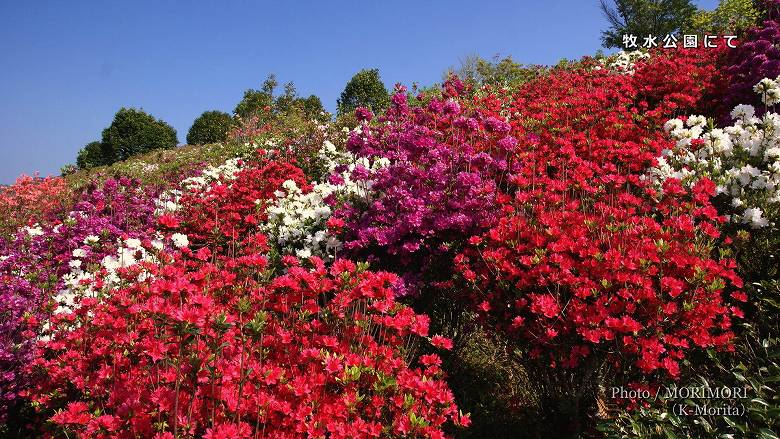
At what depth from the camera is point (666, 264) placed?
314cm

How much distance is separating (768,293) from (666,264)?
1.09 meters

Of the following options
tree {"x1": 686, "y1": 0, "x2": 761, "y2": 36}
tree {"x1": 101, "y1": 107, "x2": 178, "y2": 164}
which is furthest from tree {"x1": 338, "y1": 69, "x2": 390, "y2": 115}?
tree {"x1": 686, "y1": 0, "x2": 761, "y2": 36}

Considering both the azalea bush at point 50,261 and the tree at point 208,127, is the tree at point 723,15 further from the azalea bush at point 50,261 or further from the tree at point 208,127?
the tree at point 208,127

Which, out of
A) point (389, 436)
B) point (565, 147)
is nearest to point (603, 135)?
point (565, 147)

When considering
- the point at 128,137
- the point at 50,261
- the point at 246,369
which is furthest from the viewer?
the point at 128,137

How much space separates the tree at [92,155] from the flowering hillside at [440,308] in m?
36.3

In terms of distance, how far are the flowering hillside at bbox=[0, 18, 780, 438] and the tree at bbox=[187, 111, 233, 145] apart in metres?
28.7

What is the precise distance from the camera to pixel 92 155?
3728 cm

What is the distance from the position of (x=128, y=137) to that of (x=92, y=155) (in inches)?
128

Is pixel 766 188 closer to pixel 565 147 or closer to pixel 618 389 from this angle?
pixel 565 147

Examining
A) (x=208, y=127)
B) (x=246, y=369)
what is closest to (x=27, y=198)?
(x=246, y=369)

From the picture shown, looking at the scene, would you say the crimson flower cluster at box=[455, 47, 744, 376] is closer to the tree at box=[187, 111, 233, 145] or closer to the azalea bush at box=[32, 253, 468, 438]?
the azalea bush at box=[32, 253, 468, 438]

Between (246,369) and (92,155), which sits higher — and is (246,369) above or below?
below

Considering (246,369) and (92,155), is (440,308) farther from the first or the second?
(92,155)
